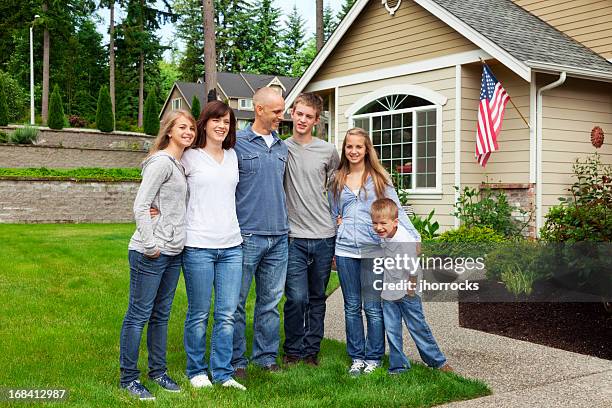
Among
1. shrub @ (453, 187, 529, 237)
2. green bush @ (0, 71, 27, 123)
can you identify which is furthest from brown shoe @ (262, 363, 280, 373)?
green bush @ (0, 71, 27, 123)

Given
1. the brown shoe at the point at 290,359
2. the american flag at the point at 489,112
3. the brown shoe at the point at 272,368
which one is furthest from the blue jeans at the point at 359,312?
the american flag at the point at 489,112

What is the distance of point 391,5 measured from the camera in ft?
39.6

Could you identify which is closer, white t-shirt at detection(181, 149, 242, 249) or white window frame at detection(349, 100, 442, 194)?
white t-shirt at detection(181, 149, 242, 249)

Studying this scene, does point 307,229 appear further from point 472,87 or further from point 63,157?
point 63,157

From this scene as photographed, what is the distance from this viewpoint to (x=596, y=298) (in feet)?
20.0

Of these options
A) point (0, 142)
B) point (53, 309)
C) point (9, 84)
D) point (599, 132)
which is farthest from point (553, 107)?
point (9, 84)

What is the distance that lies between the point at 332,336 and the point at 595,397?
2.52 meters

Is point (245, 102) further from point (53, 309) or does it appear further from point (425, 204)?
point (53, 309)

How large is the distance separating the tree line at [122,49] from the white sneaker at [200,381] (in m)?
29.7

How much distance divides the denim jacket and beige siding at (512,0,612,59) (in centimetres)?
795

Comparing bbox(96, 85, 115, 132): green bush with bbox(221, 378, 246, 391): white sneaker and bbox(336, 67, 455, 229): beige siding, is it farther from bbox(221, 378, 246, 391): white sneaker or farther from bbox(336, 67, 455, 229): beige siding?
bbox(221, 378, 246, 391): white sneaker

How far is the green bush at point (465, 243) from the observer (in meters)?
8.51

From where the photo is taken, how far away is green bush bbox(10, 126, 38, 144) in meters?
24.5

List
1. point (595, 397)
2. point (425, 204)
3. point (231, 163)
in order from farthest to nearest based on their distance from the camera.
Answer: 1. point (425, 204)
2. point (231, 163)
3. point (595, 397)
